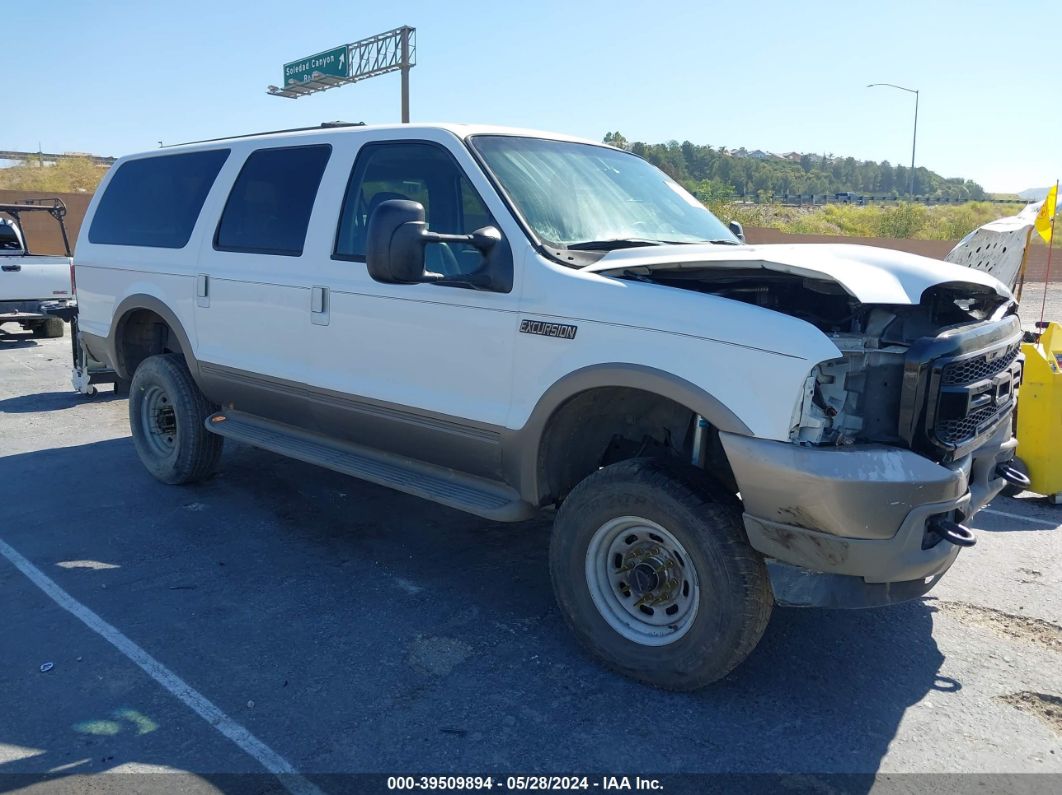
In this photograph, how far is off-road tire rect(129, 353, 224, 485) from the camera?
568 centimetres

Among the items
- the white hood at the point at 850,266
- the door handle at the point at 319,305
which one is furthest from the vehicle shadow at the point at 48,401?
the white hood at the point at 850,266

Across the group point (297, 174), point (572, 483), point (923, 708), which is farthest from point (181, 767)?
point (297, 174)

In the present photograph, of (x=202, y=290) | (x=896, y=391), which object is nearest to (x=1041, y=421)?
(x=896, y=391)

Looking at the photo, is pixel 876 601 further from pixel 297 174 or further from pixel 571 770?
pixel 297 174

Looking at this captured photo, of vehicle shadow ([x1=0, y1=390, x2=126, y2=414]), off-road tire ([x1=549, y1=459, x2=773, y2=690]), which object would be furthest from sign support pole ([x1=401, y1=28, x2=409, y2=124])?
off-road tire ([x1=549, y1=459, x2=773, y2=690])

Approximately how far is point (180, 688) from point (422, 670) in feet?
3.07

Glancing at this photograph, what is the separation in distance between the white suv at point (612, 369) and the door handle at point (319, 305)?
0.01 meters

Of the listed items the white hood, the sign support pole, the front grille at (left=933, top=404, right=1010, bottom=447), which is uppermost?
the sign support pole

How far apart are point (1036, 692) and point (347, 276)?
357cm

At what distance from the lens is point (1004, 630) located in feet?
13.0

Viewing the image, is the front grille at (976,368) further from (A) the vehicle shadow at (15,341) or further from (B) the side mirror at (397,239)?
(A) the vehicle shadow at (15,341)

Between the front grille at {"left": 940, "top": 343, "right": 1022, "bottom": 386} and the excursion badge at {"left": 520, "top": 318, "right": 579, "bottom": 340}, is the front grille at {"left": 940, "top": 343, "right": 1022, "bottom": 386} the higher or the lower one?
the lower one

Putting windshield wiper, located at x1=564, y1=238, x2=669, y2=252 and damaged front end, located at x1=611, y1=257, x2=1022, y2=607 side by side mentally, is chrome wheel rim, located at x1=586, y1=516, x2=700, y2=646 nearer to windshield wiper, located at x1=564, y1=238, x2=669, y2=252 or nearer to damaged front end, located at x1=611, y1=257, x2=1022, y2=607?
damaged front end, located at x1=611, y1=257, x2=1022, y2=607

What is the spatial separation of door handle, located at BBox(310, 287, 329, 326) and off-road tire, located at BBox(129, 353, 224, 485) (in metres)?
1.62
